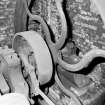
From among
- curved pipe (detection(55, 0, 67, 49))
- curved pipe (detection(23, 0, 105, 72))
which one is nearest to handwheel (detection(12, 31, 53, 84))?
curved pipe (detection(23, 0, 105, 72))

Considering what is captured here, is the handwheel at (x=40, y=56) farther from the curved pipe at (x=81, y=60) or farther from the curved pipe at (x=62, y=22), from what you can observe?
the curved pipe at (x=62, y=22)

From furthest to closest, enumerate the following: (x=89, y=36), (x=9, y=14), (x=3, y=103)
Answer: (x=9, y=14) < (x=89, y=36) < (x=3, y=103)

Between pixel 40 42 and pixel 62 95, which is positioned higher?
pixel 40 42

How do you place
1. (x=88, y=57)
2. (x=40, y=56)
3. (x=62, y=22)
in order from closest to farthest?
(x=88, y=57) < (x=62, y=22) < (x=40, y=56)

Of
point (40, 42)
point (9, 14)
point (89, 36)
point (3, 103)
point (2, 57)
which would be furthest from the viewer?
point (9, 14)

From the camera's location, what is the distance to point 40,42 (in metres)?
1.96

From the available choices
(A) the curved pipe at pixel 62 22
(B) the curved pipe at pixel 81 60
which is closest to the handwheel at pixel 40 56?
(B) the curved pipe at pixel 81 60

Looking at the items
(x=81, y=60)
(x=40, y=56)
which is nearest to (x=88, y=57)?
(x=81, y=60)

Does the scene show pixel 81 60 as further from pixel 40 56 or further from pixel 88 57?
pixel 40 56

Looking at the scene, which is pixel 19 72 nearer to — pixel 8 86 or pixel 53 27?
pixel 8 86

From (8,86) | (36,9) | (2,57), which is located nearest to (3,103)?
(8,86)

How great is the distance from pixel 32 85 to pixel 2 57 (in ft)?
1.58

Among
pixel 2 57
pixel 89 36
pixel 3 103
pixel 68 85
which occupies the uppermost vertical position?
pixel 89 36

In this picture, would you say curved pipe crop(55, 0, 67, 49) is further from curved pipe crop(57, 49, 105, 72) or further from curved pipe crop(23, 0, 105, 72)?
curved pipe crop(57, 49, 105, 72)
